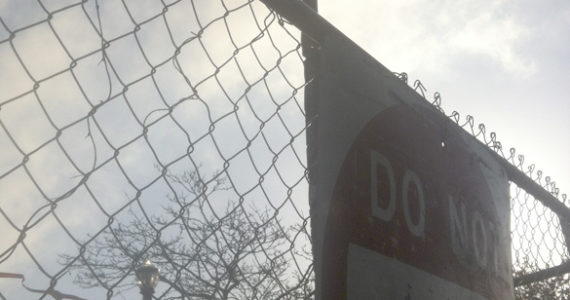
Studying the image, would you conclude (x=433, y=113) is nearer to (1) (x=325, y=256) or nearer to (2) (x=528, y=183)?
(1) (x=325, y=256)

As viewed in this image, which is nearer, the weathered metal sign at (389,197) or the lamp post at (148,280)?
the weathered metal sign at (389,197)

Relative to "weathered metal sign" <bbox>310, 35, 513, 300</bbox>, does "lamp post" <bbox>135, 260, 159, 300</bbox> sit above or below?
above

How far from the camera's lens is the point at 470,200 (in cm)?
188

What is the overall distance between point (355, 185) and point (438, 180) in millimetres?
472

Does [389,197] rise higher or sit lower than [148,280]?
lower

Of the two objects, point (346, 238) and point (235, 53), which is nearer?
point (346, 238)

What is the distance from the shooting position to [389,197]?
1439mm

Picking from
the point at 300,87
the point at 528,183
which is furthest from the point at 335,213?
the point at 528,183

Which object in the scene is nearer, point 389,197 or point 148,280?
Answer: point 389,197

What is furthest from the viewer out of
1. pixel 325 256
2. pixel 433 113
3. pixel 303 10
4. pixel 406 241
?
pixel 433 113

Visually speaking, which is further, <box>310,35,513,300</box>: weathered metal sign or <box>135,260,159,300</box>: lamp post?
<box>135,260,159,300</box>: lamp post

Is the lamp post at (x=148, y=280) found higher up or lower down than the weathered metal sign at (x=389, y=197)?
higher up

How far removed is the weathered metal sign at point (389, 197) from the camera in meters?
1.28

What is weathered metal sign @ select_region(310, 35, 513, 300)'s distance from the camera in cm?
128
